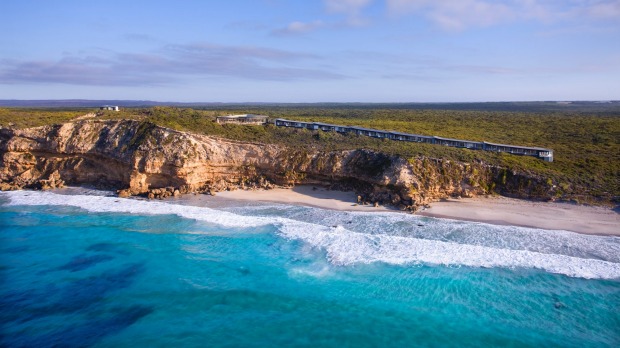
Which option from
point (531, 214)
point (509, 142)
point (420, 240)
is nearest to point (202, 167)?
point (420, 240)

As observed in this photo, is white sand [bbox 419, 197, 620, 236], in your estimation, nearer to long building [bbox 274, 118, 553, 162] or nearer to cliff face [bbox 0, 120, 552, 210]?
cliff face [bbox 0, 120, 552, 210]

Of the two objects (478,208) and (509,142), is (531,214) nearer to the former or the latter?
(478,208)

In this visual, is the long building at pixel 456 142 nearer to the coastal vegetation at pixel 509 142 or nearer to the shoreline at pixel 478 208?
the coastal vegetation at pixel 509 142

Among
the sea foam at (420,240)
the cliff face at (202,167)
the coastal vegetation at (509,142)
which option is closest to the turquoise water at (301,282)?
the sea foam at (420,240)

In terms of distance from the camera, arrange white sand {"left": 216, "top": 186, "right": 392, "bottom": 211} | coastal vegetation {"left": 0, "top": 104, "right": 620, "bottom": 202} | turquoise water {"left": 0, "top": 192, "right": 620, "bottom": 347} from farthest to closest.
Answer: white sand {"left": 216, "top": 186, "right": 392, "bottom": 211} < coastal vegetation {"left": 0, "top": 104, "right": 620, "bottom": 202} < turquoise water {"left": 0, "top": 192, "right": 620, "bottom": 347}

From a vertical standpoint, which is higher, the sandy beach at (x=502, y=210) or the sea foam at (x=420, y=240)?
the sandy beach at (x=502, y=210)

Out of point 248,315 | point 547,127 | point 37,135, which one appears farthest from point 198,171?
point 547,127

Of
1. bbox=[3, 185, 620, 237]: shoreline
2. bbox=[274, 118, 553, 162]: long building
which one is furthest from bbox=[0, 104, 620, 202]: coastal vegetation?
bbox=[3, 185, 620, 237]: shoreline
